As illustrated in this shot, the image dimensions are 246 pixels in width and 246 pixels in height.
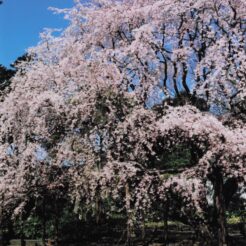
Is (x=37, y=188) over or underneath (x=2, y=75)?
underneath

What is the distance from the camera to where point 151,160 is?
38.6ft

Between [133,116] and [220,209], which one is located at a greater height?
[133,116]

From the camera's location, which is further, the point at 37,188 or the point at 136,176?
the point at 37,188

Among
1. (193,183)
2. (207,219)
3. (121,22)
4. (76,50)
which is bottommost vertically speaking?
(207,219)

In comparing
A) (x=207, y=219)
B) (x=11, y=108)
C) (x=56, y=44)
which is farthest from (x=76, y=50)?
(x=207, y=219)

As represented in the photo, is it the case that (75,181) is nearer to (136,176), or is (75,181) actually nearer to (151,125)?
(136,176)

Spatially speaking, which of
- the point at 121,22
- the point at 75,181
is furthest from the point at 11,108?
the point at 121,22

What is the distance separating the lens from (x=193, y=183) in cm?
1041

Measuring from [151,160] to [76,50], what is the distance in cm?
460

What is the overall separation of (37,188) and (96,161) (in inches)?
98.8

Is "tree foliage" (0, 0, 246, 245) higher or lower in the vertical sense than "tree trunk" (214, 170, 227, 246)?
higher

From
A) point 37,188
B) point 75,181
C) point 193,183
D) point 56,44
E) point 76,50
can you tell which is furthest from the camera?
point 56,44

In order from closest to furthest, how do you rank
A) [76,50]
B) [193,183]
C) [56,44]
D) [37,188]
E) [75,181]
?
[193,183], [75,181], [37,188], [76,50], [56,44]

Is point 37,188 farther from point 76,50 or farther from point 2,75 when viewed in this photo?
point 2,75
